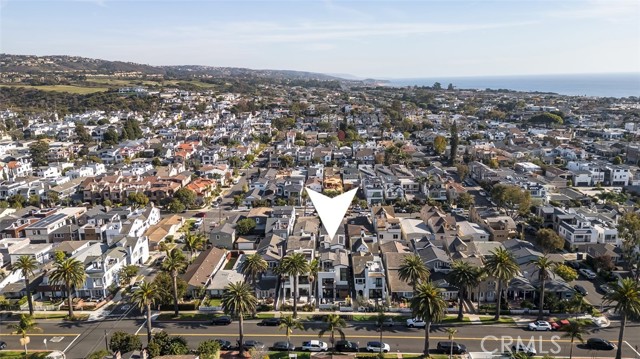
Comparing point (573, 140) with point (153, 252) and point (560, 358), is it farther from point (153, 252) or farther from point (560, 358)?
point (153, 252)

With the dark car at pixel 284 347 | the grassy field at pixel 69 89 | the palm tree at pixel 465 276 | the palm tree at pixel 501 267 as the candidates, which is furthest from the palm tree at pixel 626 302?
the grassy field at pixel 69 89

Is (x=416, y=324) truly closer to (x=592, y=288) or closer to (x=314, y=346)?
Answer: (x=314, y=346)

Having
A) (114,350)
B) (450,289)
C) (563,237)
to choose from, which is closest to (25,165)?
(114,350)

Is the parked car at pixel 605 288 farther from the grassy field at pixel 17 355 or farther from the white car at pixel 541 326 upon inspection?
the grassy field at pixel 17 355

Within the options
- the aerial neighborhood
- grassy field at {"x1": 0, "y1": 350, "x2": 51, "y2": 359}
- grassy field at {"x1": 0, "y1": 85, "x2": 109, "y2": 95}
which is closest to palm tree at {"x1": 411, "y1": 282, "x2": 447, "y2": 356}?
the aerial neighborhood

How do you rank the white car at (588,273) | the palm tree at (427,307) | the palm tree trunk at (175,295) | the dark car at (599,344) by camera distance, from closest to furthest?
the palm tree at (427,307) → the dark car at (599,344) → the palm tree trunk at (175,295) → the white car at (588,273)

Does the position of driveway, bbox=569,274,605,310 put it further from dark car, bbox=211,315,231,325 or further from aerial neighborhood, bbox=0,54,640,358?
dark car, bbox=211,315,231,325
